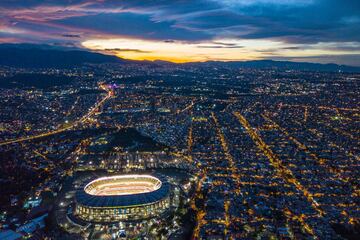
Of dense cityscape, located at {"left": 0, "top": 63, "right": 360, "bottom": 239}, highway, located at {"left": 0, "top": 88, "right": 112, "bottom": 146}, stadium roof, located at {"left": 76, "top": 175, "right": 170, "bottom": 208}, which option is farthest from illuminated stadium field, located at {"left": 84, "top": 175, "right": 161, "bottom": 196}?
highway, located at {"left": 0, "top": 88, "right": 112, "bottom": 146}

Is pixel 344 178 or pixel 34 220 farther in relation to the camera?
pixel 344 178

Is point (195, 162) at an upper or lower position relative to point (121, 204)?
lower

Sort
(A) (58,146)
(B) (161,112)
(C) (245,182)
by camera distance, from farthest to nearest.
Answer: (B) (161,112) < (A) (58,146) < (C) (245,182)

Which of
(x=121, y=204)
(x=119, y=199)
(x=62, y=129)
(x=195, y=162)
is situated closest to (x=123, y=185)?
(x=119, y=199)

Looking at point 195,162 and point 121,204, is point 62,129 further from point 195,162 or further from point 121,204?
point 121,204

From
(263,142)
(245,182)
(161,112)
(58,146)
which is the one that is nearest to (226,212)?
(245,182)

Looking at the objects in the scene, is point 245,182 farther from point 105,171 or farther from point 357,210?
point 105,171

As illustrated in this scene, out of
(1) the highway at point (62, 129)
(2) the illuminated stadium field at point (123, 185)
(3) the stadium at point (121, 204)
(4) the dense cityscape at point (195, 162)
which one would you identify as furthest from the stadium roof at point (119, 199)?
(1) the highway at point (62, 129)

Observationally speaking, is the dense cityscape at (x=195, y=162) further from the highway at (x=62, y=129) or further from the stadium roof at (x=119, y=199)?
the stadium roof at (x=119, y=199)
